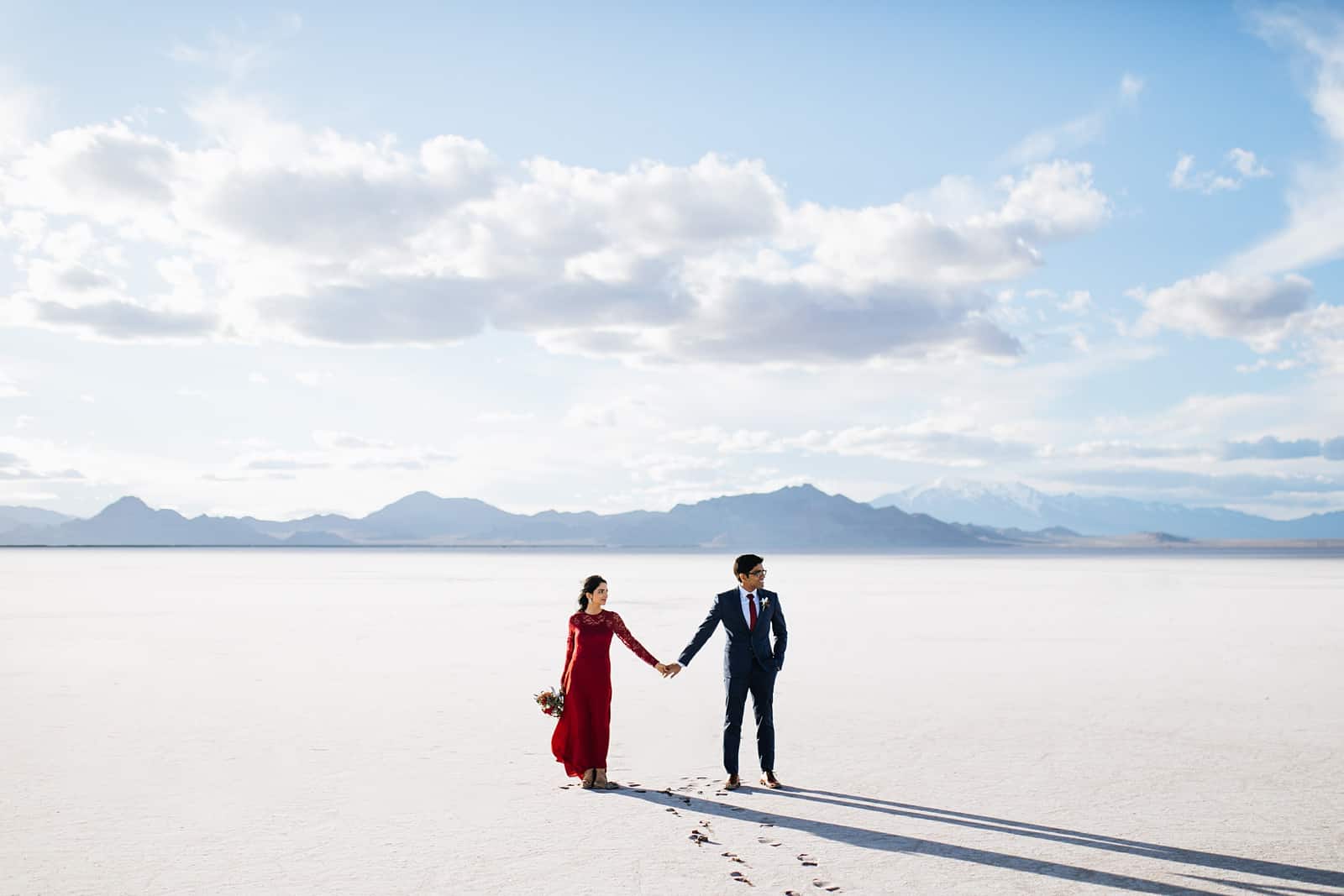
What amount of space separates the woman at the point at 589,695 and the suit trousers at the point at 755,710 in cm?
68

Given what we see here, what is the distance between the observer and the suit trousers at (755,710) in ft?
30.8

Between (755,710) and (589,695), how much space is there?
4.95 feet

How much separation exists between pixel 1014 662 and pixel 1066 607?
1495 centimetres

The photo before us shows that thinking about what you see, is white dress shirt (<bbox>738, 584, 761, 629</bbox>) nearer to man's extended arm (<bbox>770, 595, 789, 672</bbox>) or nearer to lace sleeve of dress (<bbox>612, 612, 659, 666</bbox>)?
man's extended arm (<bbox>770, 595, 789, 672</bbox>)

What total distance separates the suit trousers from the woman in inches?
26.8

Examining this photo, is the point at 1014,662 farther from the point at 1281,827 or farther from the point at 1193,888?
the point at 1193,888

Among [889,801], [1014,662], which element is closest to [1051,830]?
[889,801]

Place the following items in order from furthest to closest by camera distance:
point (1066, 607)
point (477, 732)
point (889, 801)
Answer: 1. point (1066, 607)
2. point (477, 732)
3. point (889, 801)

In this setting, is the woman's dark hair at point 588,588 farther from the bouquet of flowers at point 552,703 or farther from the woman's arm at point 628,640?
the bouquet of flowers at point 552,703

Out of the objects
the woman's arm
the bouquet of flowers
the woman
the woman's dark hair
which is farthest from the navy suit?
the bouquet of flowers

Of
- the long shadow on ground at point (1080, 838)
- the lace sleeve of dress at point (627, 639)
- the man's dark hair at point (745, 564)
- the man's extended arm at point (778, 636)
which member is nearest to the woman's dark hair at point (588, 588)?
the lace sleeve of dress at point (627, 639)

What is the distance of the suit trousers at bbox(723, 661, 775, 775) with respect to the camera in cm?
938

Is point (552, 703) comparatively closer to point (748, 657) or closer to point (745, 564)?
point (748, 657)

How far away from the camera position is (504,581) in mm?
50500
